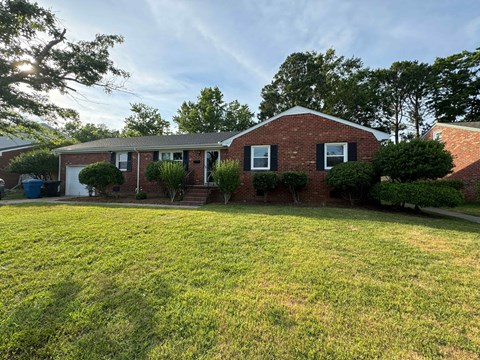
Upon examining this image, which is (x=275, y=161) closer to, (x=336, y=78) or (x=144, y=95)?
(x=144, y=95)

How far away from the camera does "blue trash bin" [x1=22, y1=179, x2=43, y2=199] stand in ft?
41.8

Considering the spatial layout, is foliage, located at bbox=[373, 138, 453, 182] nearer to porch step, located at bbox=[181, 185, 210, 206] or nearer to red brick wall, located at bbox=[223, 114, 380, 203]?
red brick wall, located at bbox=[223, 114, 380, 203]

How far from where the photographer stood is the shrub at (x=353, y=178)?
28.5ft

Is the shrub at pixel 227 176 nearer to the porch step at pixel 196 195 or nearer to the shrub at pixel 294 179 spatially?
the porch step at pixel 196 195

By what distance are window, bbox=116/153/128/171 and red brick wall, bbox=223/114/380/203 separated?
7.67 metres

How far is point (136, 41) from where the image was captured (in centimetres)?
867

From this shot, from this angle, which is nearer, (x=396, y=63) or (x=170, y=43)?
(x=170, y=43)

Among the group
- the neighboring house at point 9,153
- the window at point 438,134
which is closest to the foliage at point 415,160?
the window at point 438,134

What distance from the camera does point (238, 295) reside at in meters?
2.65

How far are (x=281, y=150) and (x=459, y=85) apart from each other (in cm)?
2492

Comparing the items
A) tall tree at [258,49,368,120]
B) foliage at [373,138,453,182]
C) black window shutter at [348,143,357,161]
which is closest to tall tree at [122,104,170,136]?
tall tree at [258,49,368,120]

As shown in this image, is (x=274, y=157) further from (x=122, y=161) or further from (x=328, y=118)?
(x=122, y=161)

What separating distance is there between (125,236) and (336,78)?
2626cm

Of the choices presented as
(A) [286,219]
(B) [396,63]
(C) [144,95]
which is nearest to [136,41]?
(C) [144,95]
